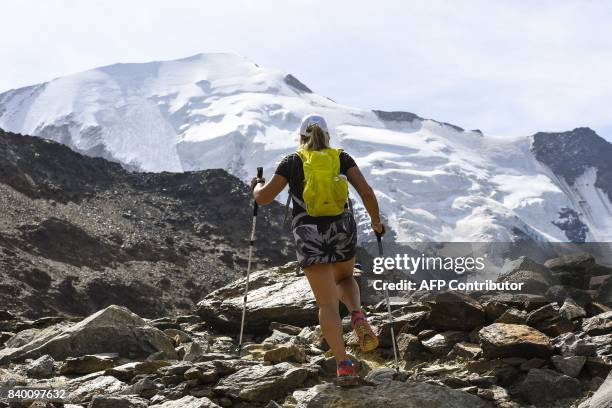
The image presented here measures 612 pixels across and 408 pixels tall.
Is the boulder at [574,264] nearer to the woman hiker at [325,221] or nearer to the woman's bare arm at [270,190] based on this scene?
the woman hiker at [325,221]

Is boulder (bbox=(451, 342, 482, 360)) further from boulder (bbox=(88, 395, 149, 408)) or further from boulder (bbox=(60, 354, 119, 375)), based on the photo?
boulder (bbox=(60, 354, 119, 375))

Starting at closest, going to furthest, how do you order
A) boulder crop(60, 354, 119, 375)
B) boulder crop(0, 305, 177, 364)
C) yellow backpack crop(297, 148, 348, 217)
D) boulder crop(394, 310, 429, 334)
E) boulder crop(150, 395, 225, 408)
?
yellow backpack crop(297, 148, 348, 217), boulder crop(150, 395, 225, 408), boulder crop(60, 354, 119, 375), boulder crop(394, 310, 429, 334), boulder crop(0, 305, 177, 364)

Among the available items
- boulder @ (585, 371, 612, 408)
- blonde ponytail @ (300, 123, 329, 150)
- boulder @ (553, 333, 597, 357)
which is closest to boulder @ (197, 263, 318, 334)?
boulder @ (553, 333, 597, 357)

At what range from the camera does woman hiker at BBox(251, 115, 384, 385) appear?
273 inches

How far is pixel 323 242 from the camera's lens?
23.0 feet

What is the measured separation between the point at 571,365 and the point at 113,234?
90.9 metres

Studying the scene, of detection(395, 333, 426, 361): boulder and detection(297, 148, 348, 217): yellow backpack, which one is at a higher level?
detection(297, 148, 348, 217): yellow backpack

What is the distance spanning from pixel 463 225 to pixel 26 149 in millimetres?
116653

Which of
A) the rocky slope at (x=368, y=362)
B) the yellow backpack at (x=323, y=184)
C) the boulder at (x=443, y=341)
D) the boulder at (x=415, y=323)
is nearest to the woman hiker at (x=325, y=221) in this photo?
the yellow backpack at (x=323, y=184)

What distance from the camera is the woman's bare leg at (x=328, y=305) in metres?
6.93

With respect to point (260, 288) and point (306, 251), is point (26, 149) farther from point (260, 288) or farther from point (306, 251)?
point (306, 251)

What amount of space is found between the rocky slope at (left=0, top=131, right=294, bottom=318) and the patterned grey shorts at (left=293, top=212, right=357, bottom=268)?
63.7m

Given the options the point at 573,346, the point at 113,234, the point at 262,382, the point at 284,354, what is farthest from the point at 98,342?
the point at 113,234

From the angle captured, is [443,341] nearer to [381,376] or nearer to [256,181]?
[381,376]
